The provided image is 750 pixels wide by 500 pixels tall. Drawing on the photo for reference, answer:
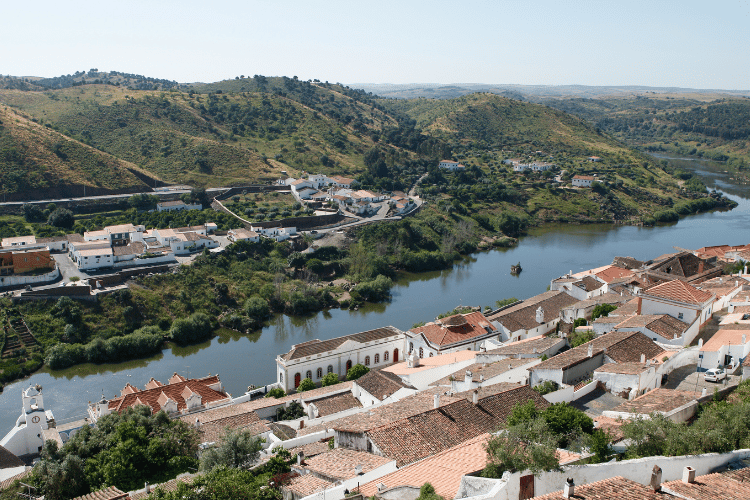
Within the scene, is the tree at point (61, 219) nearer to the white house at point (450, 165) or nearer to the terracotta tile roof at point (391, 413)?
the terracotta tile roof at point (391, 413)

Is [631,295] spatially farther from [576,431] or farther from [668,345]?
[576,431]

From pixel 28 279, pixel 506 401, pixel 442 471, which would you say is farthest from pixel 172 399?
pixel 28 279

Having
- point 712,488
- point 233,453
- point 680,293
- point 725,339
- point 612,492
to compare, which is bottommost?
point 233,453

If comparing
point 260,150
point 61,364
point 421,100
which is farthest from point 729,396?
point 421,100

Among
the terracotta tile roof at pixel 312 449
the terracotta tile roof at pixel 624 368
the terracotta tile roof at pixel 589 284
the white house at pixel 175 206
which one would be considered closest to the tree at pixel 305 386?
the terracotta tile roof at pixel 312 449

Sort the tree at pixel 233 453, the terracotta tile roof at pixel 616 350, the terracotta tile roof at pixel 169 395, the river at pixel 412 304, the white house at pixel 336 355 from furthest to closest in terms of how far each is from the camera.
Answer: the river at pixel 412 304, the white house at pixel 336 355, the terracotta tile roof at pixel 169 395, the terracotta tile roof at pixel 616 350, the tree at pixel 233 453

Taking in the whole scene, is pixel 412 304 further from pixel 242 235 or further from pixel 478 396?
pixel 478 396
